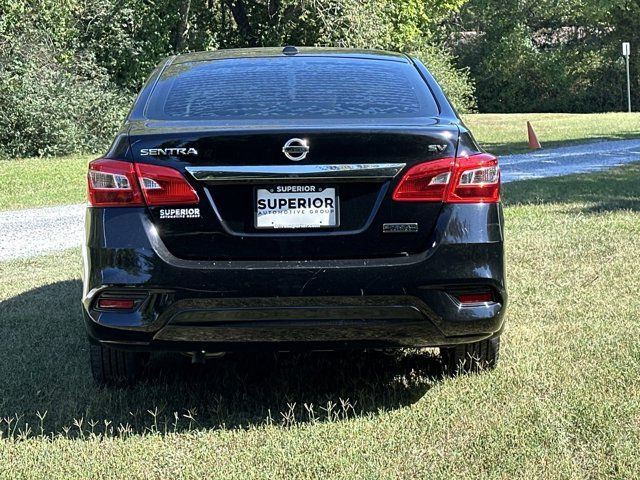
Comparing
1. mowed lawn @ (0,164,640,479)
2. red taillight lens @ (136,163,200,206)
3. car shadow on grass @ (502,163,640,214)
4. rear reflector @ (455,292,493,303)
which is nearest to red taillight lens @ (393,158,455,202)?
rear reflector @ (455,292,493,303)

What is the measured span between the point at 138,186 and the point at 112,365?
41.1 inches

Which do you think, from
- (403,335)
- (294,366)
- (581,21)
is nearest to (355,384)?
(294,366)

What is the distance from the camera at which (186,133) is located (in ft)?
12.7

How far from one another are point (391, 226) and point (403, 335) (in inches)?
18.3

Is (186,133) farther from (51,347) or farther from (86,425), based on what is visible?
(51,347)

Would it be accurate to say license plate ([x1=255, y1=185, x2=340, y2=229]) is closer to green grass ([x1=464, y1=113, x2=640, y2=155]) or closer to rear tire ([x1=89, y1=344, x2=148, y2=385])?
rear tire ([x1=89, y1=344, x2=148, y2=385])

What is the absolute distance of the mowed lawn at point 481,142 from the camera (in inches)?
570

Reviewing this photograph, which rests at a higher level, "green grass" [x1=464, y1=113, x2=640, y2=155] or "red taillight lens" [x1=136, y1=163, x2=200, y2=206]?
"red taillight lens" [x1=136, y1=163, x2=200, y2=206]

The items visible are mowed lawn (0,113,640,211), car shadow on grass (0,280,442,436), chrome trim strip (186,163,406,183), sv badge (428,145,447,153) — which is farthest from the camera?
mowed lawn (0,113,640,211)

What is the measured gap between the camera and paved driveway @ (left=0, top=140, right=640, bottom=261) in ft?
31.8

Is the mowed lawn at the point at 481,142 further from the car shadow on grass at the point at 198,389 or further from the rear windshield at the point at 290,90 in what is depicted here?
the rear windshield at the point at 290,90

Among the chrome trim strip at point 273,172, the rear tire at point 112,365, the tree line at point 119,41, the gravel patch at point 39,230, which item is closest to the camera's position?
the chrome trim strip at point 273,172

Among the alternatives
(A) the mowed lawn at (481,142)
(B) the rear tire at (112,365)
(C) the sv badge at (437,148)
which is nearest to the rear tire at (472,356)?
(C) the sv badge at (437,148)

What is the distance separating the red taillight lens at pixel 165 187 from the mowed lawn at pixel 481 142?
1004 centimetres
